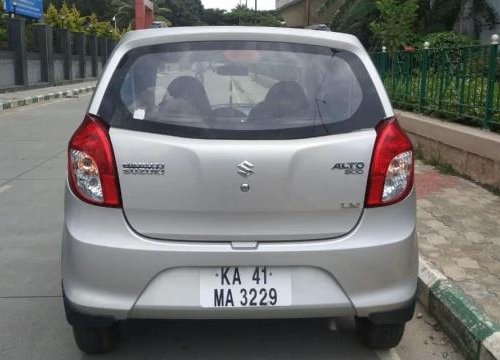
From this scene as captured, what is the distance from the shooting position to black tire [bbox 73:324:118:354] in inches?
116

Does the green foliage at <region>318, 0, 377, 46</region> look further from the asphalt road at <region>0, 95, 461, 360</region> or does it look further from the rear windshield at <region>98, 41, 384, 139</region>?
the rear windshield at <region>98, 41, 384, 139</region>

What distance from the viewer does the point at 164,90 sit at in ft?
9.39

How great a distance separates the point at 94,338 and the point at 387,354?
1.42 m

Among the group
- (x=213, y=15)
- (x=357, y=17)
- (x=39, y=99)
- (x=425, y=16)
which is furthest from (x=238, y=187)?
(x=213, y=15)

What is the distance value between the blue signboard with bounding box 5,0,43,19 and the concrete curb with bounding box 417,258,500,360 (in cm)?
2359

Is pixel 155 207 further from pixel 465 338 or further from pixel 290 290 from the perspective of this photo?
pixel 465 338

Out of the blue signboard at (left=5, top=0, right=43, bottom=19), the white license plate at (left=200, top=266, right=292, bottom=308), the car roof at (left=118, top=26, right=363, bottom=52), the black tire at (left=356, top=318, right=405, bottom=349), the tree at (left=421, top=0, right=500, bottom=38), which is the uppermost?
the blue signboard at (left=5, top=0, right=43, bottom=19)

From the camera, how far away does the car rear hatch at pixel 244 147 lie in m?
2.59

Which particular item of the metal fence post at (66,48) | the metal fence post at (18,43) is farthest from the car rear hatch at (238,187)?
the metal fence post at (66,48)

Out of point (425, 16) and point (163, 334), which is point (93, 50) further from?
point (163, 334)

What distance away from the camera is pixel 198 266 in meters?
2.59

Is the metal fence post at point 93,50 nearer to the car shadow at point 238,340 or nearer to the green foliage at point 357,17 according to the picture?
the green foliage at point 357,17

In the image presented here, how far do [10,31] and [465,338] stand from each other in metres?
22.1

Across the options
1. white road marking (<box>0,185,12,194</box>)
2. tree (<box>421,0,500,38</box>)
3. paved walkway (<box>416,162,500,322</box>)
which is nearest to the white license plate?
paved walkway (<box>416,162,500,322</box>)
